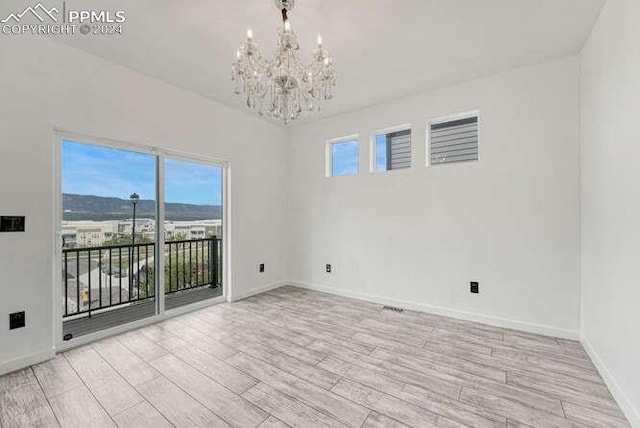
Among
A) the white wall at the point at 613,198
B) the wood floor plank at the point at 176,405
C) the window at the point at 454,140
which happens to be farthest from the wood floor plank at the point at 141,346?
the window at the point at 454,140

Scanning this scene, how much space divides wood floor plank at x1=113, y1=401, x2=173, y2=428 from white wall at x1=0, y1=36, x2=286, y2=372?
131 cm

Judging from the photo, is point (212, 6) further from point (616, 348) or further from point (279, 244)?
point (616, 348)

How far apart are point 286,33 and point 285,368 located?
2.52m

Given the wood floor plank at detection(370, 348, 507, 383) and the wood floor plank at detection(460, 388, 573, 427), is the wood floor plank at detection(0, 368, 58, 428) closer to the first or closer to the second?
the wood floor plank at detection(370, 348, 507, 383)

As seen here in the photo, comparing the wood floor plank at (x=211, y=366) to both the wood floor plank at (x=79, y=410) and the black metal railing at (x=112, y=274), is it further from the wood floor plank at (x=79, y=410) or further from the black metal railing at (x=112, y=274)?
the black metal railing at (x=112, y=274)

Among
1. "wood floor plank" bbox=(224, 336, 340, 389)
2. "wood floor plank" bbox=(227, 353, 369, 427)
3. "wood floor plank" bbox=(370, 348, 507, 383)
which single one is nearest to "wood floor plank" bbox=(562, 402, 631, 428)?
"wood floor plank" bbox=(370, 348, 507, 383)

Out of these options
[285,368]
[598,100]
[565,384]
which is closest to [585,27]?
[598,100]

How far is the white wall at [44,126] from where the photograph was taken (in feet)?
7.14

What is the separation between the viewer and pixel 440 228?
3.35 meters

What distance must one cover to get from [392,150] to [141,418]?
12.2 ft

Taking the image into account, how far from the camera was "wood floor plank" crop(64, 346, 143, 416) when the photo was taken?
1.82m

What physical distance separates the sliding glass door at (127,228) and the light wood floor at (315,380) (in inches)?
24.6

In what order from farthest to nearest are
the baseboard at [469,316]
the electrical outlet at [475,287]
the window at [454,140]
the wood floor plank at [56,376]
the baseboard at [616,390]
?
the window at [454,140]
the electrical outlet at [475,287]
the baseboard at [469,316]
the wood floor plank at [56,376]
the baseboard at [616,390]

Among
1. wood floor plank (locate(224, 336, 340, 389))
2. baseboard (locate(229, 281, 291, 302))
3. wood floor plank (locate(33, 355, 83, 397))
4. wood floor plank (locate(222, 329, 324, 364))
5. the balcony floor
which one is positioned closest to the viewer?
wood floor plank (locate(33, 355, 83, 397))
